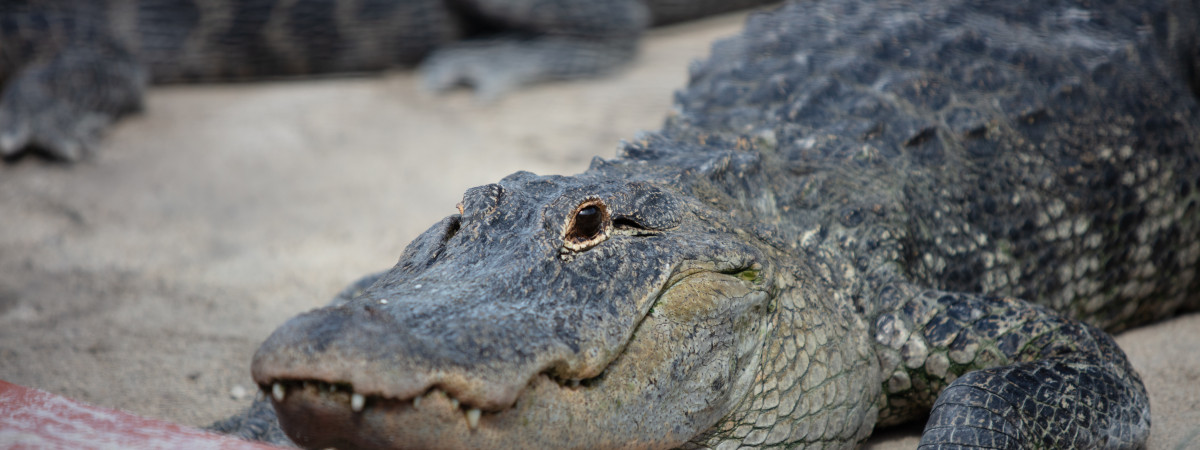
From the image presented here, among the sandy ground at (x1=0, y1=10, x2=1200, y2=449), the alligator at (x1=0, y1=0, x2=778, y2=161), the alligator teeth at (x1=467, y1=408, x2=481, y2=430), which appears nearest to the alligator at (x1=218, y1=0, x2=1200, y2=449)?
the alligator teeth at (x1=467, y1=408, x2=481, y2=430)

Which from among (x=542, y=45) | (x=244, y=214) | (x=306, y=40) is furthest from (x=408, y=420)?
(x=306, y=40)

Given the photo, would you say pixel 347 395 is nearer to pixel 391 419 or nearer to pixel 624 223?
pixel 391 419

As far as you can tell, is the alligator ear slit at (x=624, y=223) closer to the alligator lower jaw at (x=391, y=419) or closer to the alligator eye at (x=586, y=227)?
the alligator eye at (x=586, y=227)

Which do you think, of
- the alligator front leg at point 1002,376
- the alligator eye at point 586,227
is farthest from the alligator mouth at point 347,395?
the alligator front leg at point 1002,376

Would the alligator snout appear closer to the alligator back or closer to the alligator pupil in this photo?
the alligator pupil

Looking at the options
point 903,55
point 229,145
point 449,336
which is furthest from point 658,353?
point 229,145

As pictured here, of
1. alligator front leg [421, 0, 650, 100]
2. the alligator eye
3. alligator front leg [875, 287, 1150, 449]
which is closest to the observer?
the alligator eye

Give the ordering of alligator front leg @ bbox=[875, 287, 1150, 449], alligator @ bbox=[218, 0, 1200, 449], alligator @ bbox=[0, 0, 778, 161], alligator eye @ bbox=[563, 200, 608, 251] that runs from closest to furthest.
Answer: alligator @ bbox=[218, 0, 1200, 449] → alligator eye @ bbox=[563, 200, 608, 251] → alligator front leg @ bbox=[875, 287, 1150, 449] → alligator @ bbox=[0, 0, 778, 161]
